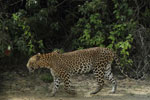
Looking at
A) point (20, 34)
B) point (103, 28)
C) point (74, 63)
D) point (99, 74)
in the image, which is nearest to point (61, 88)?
point (74, 63)

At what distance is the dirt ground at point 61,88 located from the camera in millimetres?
7469

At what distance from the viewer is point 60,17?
11070mm

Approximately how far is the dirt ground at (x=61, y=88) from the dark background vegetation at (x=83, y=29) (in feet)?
1.75

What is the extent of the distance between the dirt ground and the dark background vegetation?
1.75 ft

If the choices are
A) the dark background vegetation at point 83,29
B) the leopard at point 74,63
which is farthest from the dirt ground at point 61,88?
the dark background vegetation at point 83,29

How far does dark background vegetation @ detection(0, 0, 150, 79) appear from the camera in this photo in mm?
8969

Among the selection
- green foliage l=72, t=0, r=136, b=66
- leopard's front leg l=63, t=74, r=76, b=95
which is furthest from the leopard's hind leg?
green foliage l=72, t=0, r=136, b=66

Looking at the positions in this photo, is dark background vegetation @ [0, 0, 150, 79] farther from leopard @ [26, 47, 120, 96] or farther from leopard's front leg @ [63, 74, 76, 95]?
leopard's front leg @ [63, 74, 76, 95]

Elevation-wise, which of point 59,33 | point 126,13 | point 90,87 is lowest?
point 90,87

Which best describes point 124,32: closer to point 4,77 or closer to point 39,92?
point 39,92

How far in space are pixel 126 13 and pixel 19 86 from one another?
13.1 ft

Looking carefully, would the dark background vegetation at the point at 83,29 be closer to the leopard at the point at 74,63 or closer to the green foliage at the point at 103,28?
the green foliage at the point at 103,28

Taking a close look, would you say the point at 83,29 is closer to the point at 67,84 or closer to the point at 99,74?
the point at 99,74

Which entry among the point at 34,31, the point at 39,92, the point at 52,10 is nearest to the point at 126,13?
the point at 52,10
